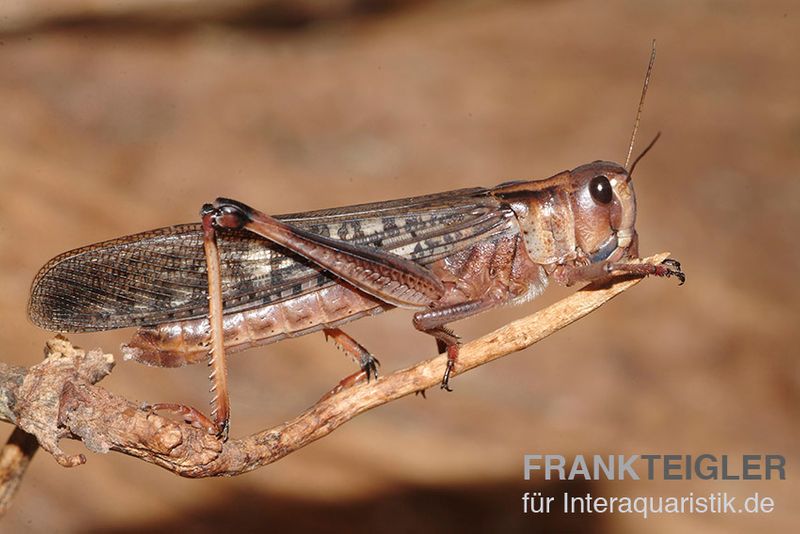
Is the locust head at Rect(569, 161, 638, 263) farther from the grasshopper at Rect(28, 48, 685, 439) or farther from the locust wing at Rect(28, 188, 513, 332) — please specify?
the locust wing at Rect(28, 188, 513, 332)

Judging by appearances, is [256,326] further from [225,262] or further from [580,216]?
[580,216]

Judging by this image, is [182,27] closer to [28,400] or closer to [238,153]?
[238,153]

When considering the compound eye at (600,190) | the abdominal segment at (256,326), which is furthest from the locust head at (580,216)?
the abdominal segment at (256,326)

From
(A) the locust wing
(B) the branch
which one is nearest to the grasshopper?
(A) the locust wing

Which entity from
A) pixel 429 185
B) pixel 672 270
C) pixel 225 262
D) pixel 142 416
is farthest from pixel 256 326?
pixel 429 185

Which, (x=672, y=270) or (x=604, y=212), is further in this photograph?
(x=604, y=212)

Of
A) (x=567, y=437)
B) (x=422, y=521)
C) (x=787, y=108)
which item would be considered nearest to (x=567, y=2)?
(x=787, y=108)

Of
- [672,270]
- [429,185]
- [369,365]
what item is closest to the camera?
[672,270]
